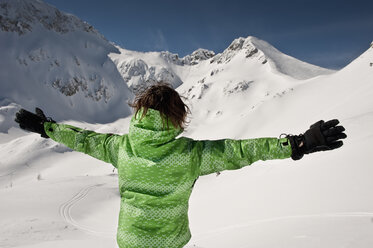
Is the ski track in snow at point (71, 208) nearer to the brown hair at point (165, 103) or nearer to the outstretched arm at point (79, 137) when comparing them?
the outstretched arm at point (79, 137)

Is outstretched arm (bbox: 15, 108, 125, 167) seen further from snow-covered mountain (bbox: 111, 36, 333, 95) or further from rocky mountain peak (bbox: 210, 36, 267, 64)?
rocky mountain peak (bbox: 210, 36, 267, 64)

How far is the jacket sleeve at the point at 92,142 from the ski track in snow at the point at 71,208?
7738 mm

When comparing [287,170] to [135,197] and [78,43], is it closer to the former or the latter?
[135,197]

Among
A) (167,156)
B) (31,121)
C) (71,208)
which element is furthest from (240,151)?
(71,208)

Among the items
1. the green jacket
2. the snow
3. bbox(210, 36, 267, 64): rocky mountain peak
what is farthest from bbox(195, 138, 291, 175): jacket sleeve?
bbox(210, 36, 267, 64): rocky mountain peak

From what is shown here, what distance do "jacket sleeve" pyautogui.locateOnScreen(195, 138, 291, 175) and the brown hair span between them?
8.7 inches

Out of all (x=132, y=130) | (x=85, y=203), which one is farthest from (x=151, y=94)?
(x=85, y=203)

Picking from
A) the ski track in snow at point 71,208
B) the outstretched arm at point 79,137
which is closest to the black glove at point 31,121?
the outstretched arm at point 79,137

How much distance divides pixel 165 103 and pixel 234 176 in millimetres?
12327

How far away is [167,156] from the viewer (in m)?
1.71

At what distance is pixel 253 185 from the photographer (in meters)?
8.77

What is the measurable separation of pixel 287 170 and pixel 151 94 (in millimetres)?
7382

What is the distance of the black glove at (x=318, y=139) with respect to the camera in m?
1.73

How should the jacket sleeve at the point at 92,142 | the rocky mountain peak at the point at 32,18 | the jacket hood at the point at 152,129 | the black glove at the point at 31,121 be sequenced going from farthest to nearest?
the rocky mountain peak at the point at 32,18, the black glove at the point at 31,121, the jacket sleeve at the point at 92,142, the jacket hood at the point at 152,129
